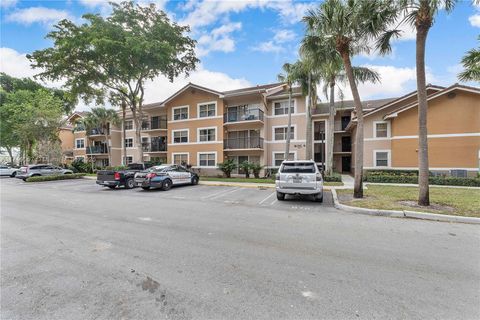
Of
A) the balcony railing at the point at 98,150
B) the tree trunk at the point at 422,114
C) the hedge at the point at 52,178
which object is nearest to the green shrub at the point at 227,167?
the hedge at the point at 52,178

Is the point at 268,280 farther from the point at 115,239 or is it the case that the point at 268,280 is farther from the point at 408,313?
the point at 115,239

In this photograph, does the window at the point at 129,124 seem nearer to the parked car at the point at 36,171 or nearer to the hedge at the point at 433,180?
the parked car at the point at 36,171

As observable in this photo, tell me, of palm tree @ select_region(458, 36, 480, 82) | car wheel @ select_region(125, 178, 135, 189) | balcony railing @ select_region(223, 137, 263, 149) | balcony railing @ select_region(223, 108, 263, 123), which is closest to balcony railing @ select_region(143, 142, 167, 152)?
balcony railing @ select_region(223, 137, 263, 149)

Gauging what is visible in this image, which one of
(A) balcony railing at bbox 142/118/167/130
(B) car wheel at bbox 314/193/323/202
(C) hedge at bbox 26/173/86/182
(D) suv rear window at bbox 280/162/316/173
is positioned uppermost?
(A) balcony railing at bbox 142/118/167/130

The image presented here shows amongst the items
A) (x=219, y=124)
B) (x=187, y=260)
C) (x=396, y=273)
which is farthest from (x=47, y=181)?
(x=396, y=273)

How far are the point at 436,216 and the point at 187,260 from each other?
7998 mm

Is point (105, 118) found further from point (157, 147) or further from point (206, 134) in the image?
point (206, 134)

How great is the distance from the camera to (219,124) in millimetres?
25062

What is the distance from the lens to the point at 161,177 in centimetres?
1448

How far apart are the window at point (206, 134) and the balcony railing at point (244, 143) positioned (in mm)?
1726

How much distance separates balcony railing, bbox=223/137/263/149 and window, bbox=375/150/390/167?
10.8 m

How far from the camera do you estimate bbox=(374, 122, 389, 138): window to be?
20.5m

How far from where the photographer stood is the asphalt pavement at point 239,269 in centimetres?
279

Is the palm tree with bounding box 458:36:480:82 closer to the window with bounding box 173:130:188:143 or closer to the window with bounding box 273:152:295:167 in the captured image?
the window with bounding box 273:152:295:167
